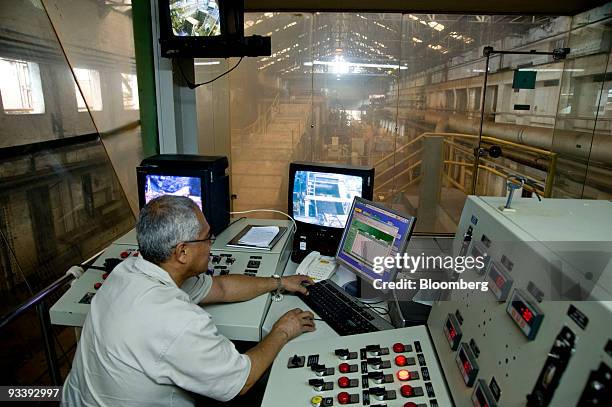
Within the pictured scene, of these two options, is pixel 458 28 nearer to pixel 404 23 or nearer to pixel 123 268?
pixel 404 23

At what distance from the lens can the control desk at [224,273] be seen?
1.43 m

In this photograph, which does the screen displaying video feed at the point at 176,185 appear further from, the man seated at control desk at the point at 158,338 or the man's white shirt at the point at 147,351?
the man's white shirt at the point at 147,351

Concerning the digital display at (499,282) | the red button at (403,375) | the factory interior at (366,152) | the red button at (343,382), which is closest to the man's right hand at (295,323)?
the factory interior at (366,152)

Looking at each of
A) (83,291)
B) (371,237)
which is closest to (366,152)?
(371,237)

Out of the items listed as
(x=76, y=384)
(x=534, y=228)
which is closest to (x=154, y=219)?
(x=76, y=384)

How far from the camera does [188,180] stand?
193 cm

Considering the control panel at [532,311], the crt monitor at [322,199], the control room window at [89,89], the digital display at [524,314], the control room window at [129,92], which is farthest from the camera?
the control room window at [129,92]

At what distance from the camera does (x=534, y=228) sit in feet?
3.14

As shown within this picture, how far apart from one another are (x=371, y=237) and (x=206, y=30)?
1.27 metres

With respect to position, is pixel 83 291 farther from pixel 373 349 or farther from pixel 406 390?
pixel 406 390

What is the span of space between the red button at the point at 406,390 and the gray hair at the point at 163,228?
0.71m

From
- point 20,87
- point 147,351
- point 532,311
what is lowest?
point 147,351

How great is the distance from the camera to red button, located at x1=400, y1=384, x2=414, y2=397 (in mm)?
1001

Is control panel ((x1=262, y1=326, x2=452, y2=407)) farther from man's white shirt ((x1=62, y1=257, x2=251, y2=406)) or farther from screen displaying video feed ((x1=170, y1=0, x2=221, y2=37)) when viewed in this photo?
screen displaying video feed ((x1=170, y1=0, x2=221, y2=37))
